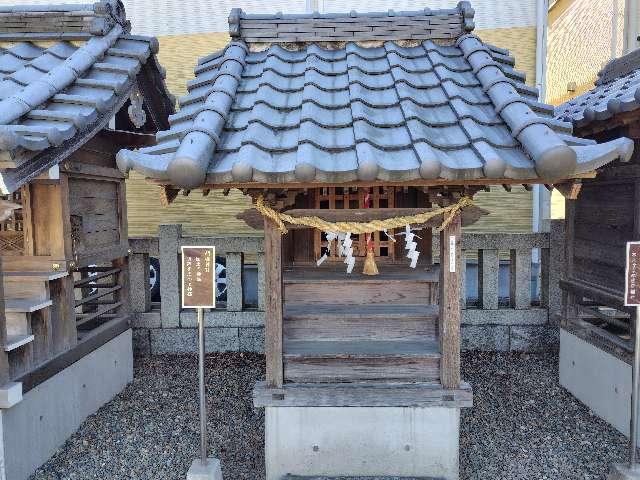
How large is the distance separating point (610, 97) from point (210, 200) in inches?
371

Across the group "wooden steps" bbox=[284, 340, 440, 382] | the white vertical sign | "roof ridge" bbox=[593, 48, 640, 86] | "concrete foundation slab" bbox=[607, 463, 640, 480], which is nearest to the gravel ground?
"concrete foundation slab" bbox=[607, 463, 640, 480]

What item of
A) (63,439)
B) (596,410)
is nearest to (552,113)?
(596,410)

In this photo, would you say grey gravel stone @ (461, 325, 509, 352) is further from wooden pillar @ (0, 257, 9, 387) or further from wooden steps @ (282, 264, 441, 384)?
wooden pillar @ (0, 257, 9, 387)

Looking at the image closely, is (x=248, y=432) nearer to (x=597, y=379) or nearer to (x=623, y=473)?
(x=623, y=473)

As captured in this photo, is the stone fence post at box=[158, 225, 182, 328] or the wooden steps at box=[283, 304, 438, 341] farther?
the stone fence post at box=[158, 225, 182, 328]

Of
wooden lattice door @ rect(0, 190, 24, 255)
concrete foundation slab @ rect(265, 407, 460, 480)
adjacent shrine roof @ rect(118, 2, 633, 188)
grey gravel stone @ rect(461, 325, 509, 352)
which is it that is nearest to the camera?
adjacent shrine roof @ rect(118, 2, 633, 188)

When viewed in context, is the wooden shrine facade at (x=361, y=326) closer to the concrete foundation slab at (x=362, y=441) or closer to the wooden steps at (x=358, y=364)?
the wooden steps at (x=358, y=364)

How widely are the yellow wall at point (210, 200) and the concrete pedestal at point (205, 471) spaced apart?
763 centimetres

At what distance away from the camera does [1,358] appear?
13.1ft

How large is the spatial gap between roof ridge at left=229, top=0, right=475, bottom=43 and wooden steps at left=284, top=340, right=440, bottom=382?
333 cm

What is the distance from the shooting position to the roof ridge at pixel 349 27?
4.76 metres

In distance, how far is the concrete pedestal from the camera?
3918 mm

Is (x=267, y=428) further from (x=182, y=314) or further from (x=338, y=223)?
(x=182, y=314)

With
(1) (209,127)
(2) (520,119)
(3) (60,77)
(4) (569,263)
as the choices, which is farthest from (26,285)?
(4) (569,263)
